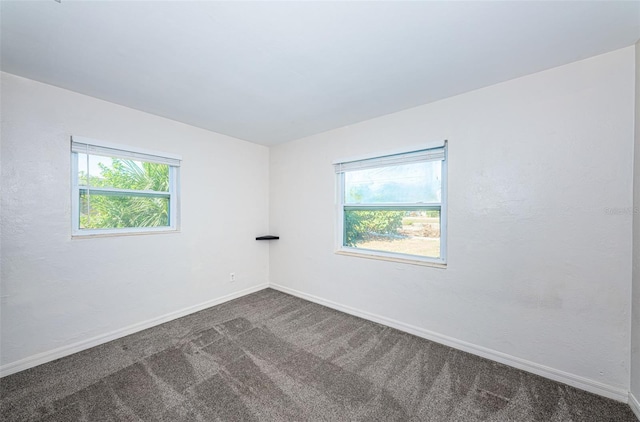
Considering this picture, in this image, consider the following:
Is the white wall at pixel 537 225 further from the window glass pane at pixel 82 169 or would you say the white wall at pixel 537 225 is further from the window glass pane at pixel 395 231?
the window glass pane at pixel 82 169

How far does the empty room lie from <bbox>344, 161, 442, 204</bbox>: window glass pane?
24 millimetres

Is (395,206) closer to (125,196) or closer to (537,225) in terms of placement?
(537,225)

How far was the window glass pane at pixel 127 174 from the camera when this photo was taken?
7.59ft

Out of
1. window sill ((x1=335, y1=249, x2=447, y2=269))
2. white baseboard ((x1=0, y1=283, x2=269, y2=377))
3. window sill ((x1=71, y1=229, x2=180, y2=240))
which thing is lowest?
white baseboard ((x1=0, y1=283, x2=269, y2=377))

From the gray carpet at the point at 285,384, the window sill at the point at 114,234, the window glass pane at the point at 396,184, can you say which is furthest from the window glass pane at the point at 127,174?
the window glass pane at the point at 396,184

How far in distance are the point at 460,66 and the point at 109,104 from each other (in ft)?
→ 10.2

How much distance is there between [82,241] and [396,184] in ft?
10.2

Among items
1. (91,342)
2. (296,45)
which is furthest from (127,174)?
(296,45)

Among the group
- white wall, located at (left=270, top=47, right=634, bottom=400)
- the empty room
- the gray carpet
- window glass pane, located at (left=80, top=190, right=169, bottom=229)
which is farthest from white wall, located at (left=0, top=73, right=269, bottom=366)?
white wall, located at (left=270, top=47, right=634, bottom=400)

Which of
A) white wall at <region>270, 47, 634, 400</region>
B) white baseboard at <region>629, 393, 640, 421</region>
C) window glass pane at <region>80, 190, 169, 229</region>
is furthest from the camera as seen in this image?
window glass pane at <region>80, 190, 169, 229</region>

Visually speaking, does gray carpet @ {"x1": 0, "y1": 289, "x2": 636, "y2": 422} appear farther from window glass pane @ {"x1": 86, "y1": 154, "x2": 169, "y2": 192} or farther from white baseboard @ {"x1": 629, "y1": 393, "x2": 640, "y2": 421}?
window glass pane @ {"x1": 86, "y1": 154, "x2": 169, "y2": 192}

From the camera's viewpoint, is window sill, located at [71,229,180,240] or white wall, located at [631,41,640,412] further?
window sill, located at [71,229,180,240]

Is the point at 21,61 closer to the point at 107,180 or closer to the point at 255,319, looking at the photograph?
the point at 107,180

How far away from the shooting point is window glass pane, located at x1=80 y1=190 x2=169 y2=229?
2.28m
